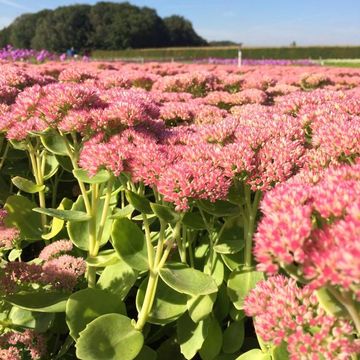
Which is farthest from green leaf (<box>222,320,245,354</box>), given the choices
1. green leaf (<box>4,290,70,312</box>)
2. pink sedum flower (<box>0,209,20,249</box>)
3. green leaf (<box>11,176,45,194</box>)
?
green leaf (<box>11,176,45,194</box>)

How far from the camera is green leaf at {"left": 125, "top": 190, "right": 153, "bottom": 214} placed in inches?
65.4

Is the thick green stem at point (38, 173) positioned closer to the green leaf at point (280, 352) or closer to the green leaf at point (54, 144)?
the green leaf at point (54, 144)

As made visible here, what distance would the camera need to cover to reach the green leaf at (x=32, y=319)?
1.83m

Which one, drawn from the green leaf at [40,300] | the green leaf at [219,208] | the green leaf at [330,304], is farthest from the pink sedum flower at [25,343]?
the green leaf at [330,304]

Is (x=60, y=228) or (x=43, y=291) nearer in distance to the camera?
(x=43, y=291)

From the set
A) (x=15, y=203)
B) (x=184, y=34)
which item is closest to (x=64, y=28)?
(x=184, y=34)

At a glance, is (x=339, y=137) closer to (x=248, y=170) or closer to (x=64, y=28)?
(x=248, y=170)

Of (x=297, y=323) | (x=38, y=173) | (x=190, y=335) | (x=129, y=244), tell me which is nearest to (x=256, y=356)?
(x=190, y=335)

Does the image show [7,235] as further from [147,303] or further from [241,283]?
[241,283]

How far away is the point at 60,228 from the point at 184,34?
83381mm

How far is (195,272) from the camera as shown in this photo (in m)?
1.73

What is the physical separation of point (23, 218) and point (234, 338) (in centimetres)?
117

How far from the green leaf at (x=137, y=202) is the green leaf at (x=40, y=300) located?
0.46 m

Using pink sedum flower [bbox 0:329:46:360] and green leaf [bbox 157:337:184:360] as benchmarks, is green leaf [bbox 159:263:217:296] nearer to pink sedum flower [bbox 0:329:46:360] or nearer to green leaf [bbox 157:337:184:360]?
green leaf [bbox 157:337:184:360]
